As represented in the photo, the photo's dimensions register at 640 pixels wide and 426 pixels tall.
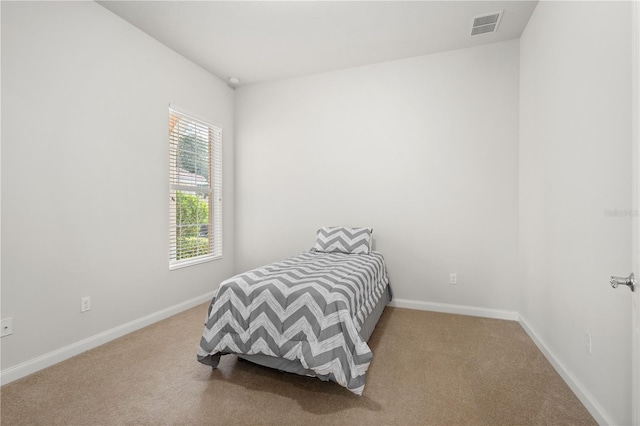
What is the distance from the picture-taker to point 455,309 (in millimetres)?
3346

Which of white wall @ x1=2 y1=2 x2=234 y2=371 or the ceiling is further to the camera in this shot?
the ceiling

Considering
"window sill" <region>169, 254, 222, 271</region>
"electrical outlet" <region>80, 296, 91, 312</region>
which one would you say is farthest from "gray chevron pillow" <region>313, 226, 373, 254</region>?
"electrical outlet" <region>80, 296, 91, 312</region>

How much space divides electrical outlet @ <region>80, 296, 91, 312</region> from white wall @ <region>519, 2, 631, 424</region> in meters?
3.46

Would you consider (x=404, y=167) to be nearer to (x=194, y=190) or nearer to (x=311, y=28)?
(x=311, y=28)

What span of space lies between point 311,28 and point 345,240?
83.0 inches

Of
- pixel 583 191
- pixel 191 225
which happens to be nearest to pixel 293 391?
pixel 583 191

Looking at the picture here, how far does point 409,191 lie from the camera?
3504mm

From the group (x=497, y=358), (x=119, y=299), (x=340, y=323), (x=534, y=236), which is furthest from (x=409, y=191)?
(x=119, y=299)

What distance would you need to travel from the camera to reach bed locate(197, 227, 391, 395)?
1831 mm

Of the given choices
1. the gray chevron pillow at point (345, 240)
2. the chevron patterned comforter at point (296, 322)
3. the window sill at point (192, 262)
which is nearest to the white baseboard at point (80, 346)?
the window sill at point (192, 262)

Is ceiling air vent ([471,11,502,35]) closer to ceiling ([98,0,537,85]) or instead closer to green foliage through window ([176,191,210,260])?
ceiling ([98,0,537,85])

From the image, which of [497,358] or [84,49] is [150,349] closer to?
[84,49]

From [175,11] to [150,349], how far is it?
283cm

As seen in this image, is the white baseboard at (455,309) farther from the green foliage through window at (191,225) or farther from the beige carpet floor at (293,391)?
the green foliage through window at (191,225)
